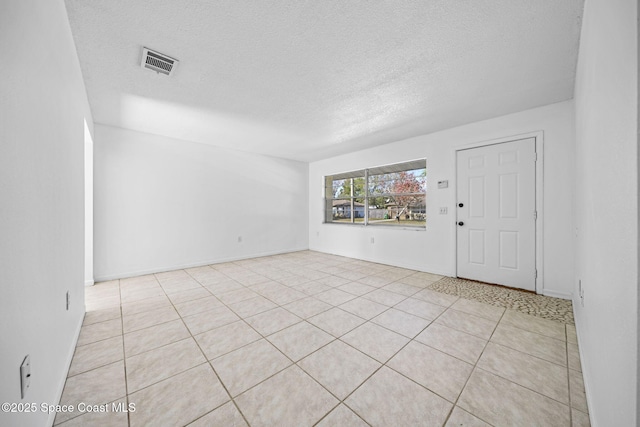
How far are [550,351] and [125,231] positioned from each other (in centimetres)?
556

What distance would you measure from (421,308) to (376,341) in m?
0.94

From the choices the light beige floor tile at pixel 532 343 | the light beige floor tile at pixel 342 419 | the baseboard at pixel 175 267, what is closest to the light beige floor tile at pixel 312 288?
the light beige floor tile at pixel 342 419

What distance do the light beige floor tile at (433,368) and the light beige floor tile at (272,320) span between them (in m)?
1.04

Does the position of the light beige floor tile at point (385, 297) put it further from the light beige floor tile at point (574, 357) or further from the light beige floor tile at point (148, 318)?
the light beige floor tile at point (148, 318)

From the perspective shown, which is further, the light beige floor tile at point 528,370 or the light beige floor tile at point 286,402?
the light beige floor tile at point 528,370

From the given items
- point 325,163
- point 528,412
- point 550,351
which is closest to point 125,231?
point 325,163

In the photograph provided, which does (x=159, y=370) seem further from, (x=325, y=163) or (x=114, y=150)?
(x=325, y=163)

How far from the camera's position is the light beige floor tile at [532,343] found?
182 centimetres

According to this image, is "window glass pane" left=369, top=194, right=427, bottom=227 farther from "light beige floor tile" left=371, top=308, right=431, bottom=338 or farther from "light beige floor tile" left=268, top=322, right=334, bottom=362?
"light beige floor tile" left=268, top=322, right=334, bottom=362

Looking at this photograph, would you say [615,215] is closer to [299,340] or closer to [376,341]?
[376,341]

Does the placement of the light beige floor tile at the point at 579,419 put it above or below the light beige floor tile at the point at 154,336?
below

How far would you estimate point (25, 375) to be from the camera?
0.96 m

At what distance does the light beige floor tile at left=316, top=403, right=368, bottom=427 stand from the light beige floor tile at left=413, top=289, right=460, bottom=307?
1.93 metres

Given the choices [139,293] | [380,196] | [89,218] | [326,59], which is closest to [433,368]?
[326,59]
